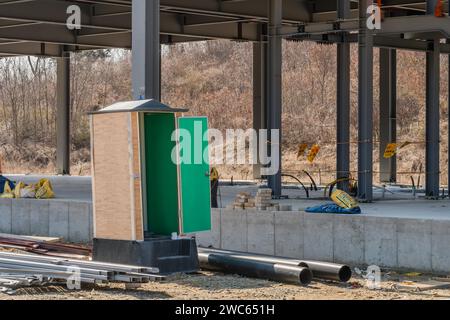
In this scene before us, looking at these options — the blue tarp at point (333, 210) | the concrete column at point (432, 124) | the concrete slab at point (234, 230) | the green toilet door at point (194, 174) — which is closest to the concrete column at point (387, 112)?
the concrete column at point (432, 124)

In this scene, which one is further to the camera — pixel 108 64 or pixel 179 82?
pixel 108 64

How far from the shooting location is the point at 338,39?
23.6 m

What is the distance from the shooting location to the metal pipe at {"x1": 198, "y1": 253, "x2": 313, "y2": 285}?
15.1 metres

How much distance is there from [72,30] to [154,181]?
2075 cm

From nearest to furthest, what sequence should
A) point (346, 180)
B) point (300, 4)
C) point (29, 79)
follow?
point (346, 180)
point (300, 4)
point (29, 79)

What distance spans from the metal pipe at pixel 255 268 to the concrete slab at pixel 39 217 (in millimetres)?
6507

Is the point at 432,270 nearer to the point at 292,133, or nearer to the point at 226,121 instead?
the point at 292,133

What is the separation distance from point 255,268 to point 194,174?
185 centimetres

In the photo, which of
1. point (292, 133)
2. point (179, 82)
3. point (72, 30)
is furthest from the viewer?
point (179, 82)

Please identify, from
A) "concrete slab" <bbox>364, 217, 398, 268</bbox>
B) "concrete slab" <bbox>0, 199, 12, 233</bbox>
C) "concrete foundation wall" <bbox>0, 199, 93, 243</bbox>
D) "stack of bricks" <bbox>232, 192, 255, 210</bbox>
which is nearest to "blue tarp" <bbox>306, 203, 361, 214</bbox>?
"concrete slab" <bbox>364, 217, 398, 268</bbox>

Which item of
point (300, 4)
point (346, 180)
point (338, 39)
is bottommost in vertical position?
point (346, 180)

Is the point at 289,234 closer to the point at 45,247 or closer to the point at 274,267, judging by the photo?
the point at 274,267

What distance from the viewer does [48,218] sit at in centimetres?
2234
